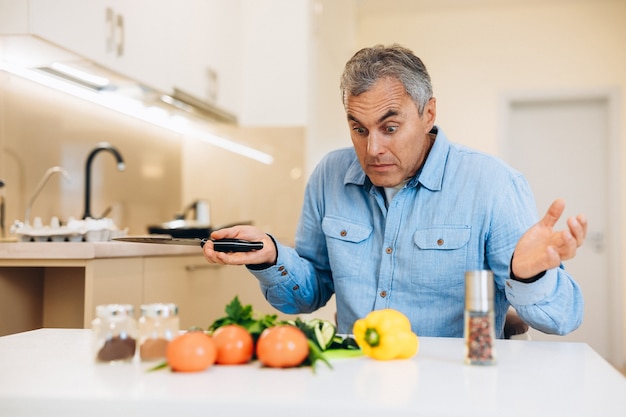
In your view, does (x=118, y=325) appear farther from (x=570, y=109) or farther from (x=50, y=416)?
(x=570, y=109)

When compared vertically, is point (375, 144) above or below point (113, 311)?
above

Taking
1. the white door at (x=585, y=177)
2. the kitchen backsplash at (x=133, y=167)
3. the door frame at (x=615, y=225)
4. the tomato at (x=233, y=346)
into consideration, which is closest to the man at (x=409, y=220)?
the tomato at (x=233, y=346)

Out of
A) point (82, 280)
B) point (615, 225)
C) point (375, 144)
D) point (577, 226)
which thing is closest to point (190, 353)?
point (577, 226)

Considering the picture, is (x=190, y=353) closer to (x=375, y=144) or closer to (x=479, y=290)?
(x=479, y=290)

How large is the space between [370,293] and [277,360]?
803 mm

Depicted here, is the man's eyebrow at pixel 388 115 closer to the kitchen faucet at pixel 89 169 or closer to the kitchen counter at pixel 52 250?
the kitchen counter at pixel 52 250

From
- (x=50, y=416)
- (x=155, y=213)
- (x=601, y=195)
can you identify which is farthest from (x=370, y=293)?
(x=601, y=195)

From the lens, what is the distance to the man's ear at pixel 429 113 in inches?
69.5

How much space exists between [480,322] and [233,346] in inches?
13.9

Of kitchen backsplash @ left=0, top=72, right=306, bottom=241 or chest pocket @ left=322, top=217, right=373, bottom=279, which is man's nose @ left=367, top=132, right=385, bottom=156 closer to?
chest pocket @ left=322, top=217, right=373, bottom=279

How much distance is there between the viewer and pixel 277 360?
3.24 ft

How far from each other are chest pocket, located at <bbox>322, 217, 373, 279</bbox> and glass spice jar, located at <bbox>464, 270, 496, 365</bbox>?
78cm

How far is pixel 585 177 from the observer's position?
5785mm

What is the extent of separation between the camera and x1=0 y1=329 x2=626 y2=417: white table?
0.81 m
